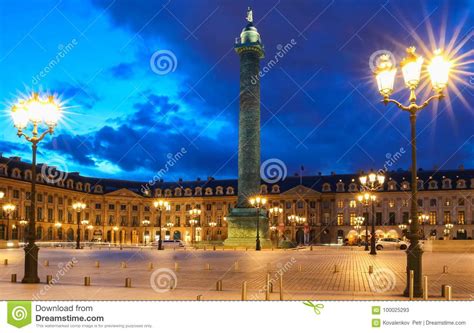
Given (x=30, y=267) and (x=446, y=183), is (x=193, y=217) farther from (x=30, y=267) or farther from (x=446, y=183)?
(x=30, y=267)

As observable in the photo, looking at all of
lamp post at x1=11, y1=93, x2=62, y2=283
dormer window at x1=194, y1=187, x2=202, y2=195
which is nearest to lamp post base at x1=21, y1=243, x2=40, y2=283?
lamp post at x1=11, y1=93, x2=62, y2=283

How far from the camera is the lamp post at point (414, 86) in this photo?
598 inches

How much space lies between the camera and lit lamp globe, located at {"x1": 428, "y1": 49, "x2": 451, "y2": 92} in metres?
15.1

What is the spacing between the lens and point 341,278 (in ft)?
71.6

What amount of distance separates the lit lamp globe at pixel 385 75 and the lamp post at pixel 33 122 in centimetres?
1181

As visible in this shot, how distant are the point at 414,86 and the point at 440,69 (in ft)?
2.96

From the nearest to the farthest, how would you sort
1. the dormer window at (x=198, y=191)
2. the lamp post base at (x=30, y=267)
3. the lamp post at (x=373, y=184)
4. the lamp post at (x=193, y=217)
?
the lamp post base at (x=30, y=267), the lamp post at (x=373, y=184), the lamp post at (x=193, y=217), the dormer window at (x=198, y=191)

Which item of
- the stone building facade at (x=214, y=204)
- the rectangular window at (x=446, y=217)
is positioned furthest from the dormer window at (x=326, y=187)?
the rectangular window at (x=446, y=217)

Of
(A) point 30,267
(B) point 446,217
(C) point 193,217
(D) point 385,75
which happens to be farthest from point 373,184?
(B) point 446,217

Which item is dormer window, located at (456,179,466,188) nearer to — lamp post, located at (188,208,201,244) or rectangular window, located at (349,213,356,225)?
rectangular window, located at (349,213,356,225)

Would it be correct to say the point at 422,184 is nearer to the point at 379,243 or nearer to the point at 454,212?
the point at 454,212

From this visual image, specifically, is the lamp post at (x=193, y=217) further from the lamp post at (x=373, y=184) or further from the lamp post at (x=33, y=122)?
the lamp post at (x=33, y=122)
